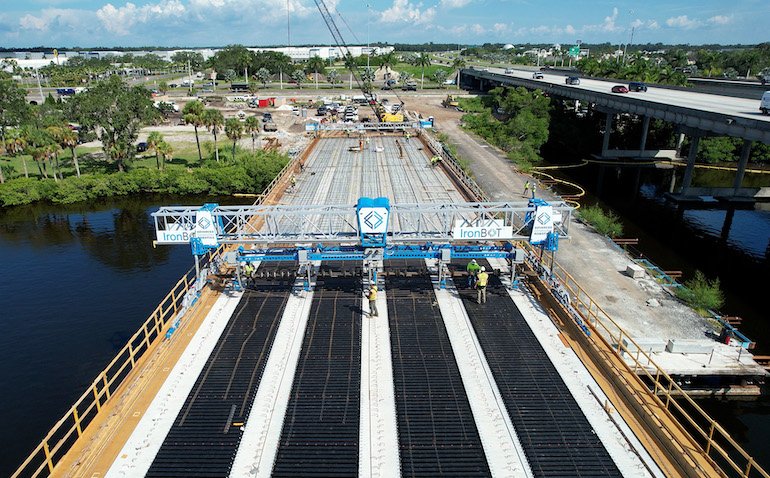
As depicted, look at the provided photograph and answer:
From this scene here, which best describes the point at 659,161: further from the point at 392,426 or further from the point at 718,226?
the point at 392,426

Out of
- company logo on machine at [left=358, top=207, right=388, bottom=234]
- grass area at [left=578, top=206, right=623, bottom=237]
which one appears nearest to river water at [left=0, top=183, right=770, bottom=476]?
grass area at [left=578, top=206, right=623, bottom=237]

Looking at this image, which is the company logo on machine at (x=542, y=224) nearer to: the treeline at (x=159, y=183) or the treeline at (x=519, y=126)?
the treeline at (x=159, y=183)

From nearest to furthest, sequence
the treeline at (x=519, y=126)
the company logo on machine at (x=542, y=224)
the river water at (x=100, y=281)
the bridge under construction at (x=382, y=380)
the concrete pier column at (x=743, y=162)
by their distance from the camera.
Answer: the bridge under construction at (x=382, y=380) → the company logo on machine at (x=542, y=224) → the river water at (x=100, y=281) → the concrete pier column at (x=743, y=162) → the treeline at (x=519, y=126)

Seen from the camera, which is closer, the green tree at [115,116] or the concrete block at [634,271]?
Result: the concrete block at [634,271]

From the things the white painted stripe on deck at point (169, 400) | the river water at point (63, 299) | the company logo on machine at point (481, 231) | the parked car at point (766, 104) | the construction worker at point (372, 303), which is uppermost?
the parked car at point (766, 104)

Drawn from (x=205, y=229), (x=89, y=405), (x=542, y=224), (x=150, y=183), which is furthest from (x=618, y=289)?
(x=150, y=183)

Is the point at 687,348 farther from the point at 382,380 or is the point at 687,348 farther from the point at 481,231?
the point at 382,380

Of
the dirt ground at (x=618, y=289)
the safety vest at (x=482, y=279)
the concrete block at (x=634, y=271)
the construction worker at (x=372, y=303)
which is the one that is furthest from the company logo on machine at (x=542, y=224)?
the concrete block at (x=634, y=271)

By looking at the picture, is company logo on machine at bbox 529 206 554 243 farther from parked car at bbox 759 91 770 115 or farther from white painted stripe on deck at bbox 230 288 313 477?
parked car at bbox 759 91 770 115
